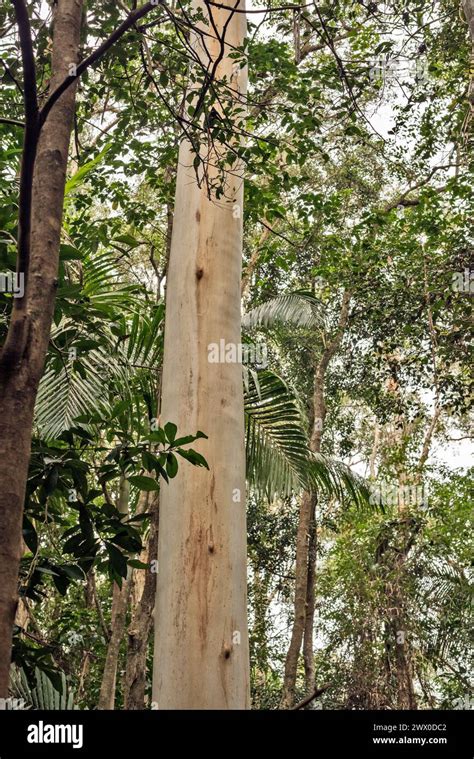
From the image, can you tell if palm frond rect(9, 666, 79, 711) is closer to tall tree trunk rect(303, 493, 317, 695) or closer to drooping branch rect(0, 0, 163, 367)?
drooping branch rect(0, 0, 163, 367)

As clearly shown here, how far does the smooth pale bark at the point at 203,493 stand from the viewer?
2.59 m

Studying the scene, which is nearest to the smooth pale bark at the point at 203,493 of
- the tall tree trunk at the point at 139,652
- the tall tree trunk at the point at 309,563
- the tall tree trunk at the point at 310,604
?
the tall tree trunk at the point at 139,652

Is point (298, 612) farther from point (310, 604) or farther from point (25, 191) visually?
point (25, 191)

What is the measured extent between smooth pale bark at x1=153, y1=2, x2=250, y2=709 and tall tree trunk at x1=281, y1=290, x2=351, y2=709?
5345 millimetres

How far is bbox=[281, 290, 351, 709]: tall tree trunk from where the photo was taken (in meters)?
8.04

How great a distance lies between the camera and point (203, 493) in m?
2.82

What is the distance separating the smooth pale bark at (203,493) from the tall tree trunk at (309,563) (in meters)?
5.34

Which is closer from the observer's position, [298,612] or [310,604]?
[298,612]

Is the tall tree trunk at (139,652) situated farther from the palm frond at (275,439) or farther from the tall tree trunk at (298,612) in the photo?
the tall tree trunk at (298,612)

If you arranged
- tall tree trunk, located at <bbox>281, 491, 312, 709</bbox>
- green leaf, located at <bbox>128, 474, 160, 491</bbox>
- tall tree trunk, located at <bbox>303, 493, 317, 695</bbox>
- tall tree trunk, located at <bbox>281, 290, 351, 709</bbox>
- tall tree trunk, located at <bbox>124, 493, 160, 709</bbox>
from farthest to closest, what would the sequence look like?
tall tree trunk, located at <bbox>303, 493, 317, 695</bbox> < tall tree trunk, located at <bbox>281, 290, 351, 709</bbox> < tall tree trunk, located at <bbox>281, 491, 312, 709</bbox> < tall tree trunk, located at <bbox>124, 493, 160, 709</bbox> < green leaf, located at <bbox>128, 474, 160, 491</bbox>

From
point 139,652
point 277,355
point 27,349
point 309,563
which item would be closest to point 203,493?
point 27,349

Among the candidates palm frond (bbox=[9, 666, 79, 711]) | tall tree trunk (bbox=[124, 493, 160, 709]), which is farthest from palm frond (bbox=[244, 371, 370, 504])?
palm frond (bbox=[9, 666, 79, 711])

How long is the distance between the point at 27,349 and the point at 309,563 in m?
9.09

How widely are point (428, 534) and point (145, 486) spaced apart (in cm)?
626
